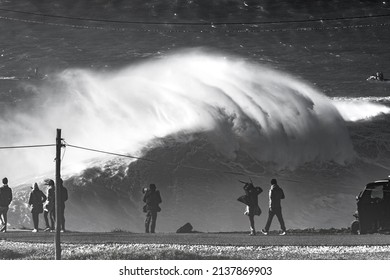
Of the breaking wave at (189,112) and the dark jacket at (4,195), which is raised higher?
the breaking wave at (189,112)

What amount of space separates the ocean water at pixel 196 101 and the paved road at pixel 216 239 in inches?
416

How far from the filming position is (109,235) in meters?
30.3

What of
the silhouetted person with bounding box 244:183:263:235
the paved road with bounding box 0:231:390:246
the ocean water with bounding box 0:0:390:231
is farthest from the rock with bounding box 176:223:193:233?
the ocean water with bounding box 0:0:390:231

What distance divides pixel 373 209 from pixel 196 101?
2312 centimetres

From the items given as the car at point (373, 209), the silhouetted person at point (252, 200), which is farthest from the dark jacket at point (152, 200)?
the car at point (373, 209)

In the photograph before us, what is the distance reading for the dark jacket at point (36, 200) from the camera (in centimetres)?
3244

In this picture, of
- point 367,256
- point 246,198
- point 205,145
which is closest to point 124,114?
point 205,145

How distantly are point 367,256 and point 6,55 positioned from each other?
101 ft

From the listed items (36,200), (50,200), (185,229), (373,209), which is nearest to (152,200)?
(185,229)

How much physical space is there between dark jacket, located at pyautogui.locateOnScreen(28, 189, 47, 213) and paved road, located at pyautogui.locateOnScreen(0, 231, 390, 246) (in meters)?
1.78

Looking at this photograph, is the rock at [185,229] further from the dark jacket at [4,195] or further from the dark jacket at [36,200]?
Answer: the dark jacket at [4,195]

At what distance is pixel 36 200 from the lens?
107ft

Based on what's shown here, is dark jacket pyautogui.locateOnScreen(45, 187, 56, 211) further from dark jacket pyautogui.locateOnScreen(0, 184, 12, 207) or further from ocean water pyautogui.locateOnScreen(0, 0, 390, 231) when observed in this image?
ocean water pyautogui.locateOnScreen(0, 0, 390, 231)

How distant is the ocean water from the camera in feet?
147
